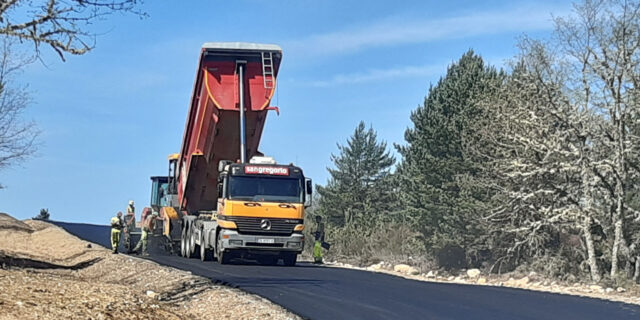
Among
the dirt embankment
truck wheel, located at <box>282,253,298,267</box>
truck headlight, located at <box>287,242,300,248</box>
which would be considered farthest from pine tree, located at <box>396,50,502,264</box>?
the dirt embankment

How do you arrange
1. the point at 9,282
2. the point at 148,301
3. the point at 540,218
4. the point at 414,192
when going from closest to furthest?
the point at 9,282 < the point at 148,301 < the point at 540,218 < the point at 414,192

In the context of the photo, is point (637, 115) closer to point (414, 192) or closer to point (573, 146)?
point (573, 146)

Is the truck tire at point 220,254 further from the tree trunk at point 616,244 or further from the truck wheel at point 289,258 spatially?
the tree trunk at point 616,244

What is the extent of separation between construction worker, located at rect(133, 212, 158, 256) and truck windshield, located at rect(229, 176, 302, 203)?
7324mm

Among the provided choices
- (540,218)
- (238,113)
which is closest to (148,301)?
(238,113)

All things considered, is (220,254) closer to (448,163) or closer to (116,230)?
(116,230)

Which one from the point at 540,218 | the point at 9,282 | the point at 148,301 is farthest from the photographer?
the point at 540,218

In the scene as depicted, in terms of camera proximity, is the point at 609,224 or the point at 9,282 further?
the point at 609,224

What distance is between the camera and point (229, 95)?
19672mm

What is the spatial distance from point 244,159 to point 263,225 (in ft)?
6.59

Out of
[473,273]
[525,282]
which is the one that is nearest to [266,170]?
[525,282]

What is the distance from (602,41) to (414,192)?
15285 mm

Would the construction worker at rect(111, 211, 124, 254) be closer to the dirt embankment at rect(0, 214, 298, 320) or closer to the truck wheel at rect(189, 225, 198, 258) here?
the truck wheel at rect(189, 225, 198, 258)

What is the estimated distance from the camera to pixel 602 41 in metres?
20.7
